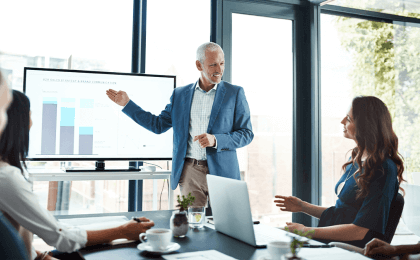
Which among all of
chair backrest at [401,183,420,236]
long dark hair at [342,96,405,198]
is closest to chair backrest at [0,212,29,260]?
long dark hair at [342,96,405,198]

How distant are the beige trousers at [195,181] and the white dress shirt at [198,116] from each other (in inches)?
3.2

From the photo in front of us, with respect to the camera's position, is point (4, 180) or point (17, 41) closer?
point (4, 180)

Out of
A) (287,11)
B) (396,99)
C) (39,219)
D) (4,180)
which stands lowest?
(39,219)

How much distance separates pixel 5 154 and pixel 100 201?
2.25m

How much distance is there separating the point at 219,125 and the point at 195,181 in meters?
0.43

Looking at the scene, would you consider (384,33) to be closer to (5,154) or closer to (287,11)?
(287,11)

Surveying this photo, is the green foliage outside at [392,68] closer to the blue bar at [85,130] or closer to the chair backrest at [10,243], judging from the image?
the blue bar at [85,130]

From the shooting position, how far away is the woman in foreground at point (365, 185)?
1505 millimetres

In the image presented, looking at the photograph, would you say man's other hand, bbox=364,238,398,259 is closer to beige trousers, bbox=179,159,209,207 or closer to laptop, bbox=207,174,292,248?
laptop, bbox=207,174,292,248

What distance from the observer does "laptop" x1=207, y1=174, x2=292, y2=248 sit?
1242 millimetres

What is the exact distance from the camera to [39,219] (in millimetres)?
1050

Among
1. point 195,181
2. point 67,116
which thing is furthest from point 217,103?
point 67,116

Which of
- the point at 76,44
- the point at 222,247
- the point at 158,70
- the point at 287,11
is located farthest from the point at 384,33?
the point at 222,247

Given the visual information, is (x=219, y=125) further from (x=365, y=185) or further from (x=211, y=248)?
(x=211, y=248)
